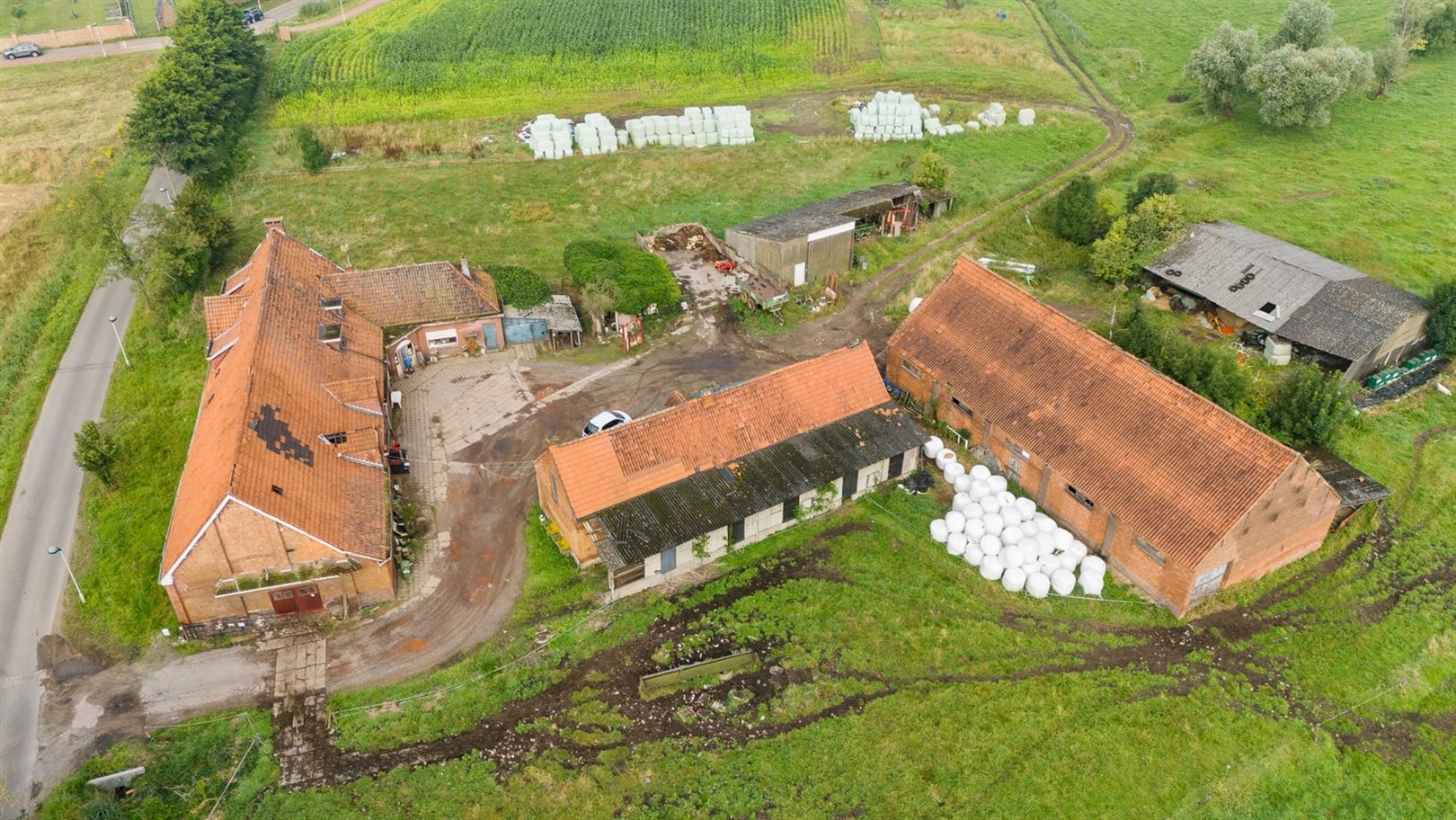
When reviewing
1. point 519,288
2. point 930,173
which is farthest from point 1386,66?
point 519,288

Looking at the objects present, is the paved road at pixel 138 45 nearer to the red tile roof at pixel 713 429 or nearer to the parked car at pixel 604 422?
the parked car at pixel 604 422

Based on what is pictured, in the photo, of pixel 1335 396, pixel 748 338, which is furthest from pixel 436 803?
pixel 1335 396

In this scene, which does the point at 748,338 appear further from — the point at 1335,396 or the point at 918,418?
the point at 1335,396

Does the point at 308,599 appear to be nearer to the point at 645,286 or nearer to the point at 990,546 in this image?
the point at 645,286

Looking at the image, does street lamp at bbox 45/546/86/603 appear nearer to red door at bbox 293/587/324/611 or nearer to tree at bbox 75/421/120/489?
tree at bbox 75/421/120/489

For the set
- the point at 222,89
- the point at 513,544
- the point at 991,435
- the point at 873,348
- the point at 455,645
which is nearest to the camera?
the point at 455,645

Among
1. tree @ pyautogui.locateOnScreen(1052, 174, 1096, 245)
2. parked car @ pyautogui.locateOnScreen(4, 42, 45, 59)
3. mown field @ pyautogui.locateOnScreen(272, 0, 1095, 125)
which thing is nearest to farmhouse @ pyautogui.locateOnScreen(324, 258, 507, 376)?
mown field @ pyautogui.locateOnScreen(272, 0, 1095, 125)
